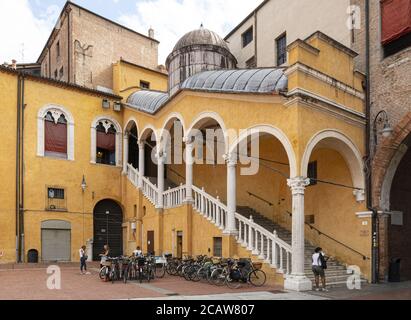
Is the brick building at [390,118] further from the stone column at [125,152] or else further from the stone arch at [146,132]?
the stone column at [125,152]

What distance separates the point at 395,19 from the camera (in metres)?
15.2

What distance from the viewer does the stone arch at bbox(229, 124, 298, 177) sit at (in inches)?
543

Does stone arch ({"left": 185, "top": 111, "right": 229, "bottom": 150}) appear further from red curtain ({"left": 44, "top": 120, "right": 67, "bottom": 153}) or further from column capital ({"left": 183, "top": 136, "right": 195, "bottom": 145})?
red curtain ({"left": 44, "top": 120, "right": 67, "bottom": 153})

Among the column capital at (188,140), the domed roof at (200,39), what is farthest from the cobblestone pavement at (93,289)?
the domed roof at (200,39)

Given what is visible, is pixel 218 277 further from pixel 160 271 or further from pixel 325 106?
pixel 325 106

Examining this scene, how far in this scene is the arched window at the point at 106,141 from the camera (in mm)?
23031

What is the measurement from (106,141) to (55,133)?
2.80 metres

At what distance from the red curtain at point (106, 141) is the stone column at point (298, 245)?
12.4 metres

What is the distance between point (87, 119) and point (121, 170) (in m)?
3.14

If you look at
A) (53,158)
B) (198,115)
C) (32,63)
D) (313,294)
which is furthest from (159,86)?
(313,294)

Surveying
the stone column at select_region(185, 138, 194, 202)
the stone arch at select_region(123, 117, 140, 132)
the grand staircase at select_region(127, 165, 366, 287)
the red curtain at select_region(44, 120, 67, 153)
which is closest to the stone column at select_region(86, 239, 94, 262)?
the grand staircase at select_region(127, 165, 366, 287)

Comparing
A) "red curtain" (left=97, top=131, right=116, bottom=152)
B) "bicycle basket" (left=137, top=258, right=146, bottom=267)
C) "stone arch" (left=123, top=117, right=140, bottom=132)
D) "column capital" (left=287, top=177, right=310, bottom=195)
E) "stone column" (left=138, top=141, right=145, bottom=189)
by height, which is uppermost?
"stone arch" (left=123, top=117, right=140, bottom=132)

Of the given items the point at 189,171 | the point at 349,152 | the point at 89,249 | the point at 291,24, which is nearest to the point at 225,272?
the point at 189,171

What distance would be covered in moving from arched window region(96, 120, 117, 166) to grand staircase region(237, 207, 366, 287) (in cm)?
800
